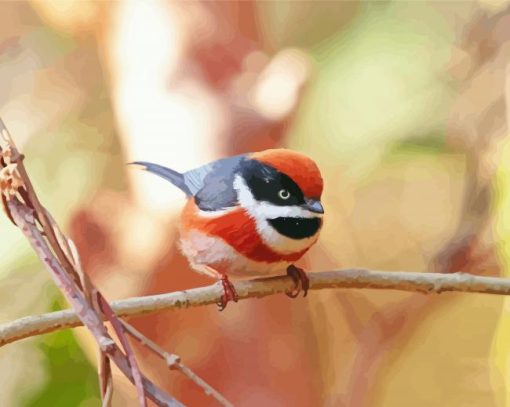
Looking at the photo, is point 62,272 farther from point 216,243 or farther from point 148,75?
point 148,75

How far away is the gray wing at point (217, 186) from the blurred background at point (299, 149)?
0.85 feet

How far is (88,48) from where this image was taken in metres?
1.01

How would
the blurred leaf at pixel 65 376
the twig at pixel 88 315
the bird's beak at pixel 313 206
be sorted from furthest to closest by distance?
the blurred leaf at pixel 65 376 < the bird's beak at pixel 313 206 < the twig at pixel 88 315

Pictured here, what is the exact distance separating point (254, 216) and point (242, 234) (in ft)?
0.07

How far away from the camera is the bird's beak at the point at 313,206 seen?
0.60m

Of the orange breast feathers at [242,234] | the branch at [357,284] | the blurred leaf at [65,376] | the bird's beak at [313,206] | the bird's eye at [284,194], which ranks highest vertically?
the bird's eye at [284,194]

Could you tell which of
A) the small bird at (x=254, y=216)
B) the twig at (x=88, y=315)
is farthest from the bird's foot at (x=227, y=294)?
the twig at (x=88, y=315)

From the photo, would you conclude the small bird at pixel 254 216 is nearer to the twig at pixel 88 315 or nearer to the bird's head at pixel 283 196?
the bird's head at pixel 283 196

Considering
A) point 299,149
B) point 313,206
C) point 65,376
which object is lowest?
point 65,376

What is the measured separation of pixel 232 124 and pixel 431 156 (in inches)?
11.3

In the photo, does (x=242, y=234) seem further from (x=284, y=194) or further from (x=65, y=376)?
(x=65, y=376)

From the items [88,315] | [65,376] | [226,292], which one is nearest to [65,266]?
[88,315]

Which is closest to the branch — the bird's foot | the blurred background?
the bird's foot

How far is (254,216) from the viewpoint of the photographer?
2.08 ft
